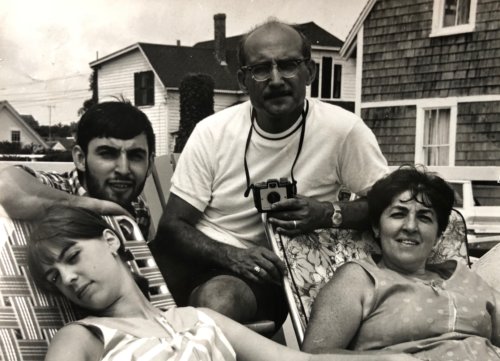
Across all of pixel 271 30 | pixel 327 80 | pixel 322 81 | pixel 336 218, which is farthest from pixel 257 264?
pixel 327 80

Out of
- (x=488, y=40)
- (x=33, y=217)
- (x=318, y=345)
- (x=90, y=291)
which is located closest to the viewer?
(x=90, y=291)

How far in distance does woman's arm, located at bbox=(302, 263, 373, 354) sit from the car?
216cm

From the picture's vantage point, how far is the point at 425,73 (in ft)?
12.7

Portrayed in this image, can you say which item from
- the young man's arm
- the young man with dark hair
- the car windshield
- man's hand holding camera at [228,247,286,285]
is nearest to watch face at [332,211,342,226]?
man's hand holding camera at [228,247,286,285]

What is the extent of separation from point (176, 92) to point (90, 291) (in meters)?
1.80

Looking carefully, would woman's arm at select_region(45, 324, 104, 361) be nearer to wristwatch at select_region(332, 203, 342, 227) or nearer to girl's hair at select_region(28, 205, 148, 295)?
girl's hair at select_region(28, 205, 148, 295)

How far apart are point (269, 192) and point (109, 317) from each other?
88 cm

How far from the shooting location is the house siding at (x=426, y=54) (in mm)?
3601

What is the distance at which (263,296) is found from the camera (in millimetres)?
2258

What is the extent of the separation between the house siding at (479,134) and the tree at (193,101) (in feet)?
5.34

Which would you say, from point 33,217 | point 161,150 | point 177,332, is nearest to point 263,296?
point 177,332

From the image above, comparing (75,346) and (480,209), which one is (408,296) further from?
(480,209)

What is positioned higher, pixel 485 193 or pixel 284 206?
pixel 284 206

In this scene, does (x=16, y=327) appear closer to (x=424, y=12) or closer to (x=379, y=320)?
(x=379, y=320)
